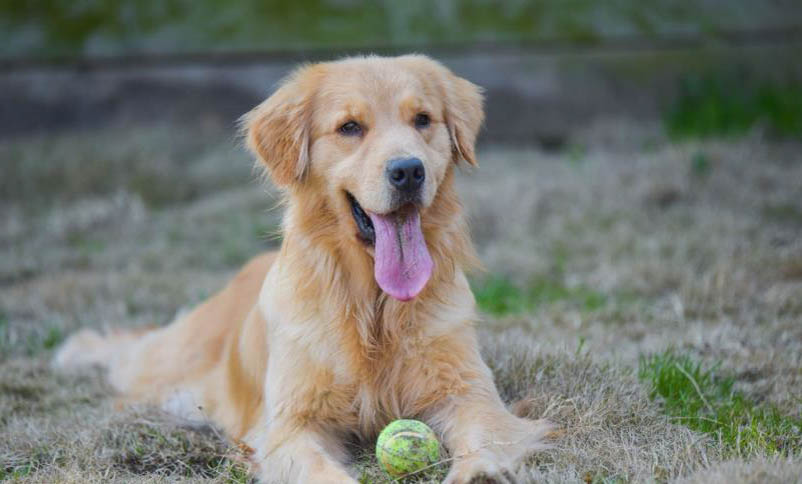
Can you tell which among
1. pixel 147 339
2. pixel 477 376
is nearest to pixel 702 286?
pixel 477 376

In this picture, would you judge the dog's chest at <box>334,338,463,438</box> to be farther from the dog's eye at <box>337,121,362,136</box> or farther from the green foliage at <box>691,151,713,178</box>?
the green foliage at <box>691,151,713,178</box>

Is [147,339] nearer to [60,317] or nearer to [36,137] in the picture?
[60,317]

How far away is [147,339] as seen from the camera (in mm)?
5609

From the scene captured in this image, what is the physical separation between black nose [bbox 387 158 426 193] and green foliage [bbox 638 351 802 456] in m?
1.43

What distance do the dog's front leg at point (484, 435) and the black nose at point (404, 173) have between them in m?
0.84

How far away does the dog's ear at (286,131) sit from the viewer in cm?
400

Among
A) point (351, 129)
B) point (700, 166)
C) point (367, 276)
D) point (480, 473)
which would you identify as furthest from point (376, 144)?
point (700, 166)

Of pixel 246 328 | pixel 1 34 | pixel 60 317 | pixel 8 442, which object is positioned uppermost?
pixel 1 34

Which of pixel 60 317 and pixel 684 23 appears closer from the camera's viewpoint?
pixel 60 317

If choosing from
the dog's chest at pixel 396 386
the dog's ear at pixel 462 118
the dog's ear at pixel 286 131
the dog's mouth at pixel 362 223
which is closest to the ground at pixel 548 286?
the dog's chest at pixel 396 386

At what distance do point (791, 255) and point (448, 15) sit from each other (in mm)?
5246

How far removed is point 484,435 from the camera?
353cm

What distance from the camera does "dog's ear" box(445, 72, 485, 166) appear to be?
414 cm

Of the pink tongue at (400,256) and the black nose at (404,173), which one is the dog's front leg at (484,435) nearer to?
the pink tongue at (400,256)
